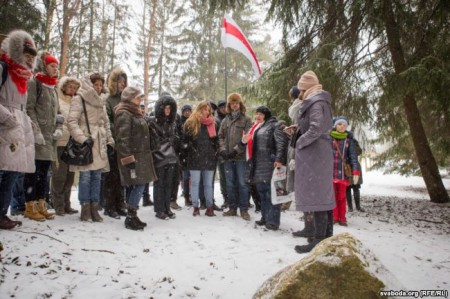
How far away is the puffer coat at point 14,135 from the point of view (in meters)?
3.48

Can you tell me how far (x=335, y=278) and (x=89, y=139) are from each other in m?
3.75

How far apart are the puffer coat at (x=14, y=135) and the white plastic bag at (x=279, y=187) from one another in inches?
130

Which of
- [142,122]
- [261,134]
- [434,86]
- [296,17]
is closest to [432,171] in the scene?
[434,86]

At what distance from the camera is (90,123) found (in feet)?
15.5

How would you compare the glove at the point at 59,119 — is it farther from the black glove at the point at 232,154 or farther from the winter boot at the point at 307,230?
the winter boot at the point at 307,230

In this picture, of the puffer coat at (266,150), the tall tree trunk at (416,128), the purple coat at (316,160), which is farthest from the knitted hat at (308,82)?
the tall tree trunk at (416,128)

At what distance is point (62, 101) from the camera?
5215 mm

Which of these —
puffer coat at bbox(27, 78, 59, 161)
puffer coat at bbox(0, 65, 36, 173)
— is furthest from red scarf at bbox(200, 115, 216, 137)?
puffer coat at bbox(0, 65, 36, 173)

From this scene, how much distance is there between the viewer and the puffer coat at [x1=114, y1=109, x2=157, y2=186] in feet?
14.8

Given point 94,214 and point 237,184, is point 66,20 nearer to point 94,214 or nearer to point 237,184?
point 94,214

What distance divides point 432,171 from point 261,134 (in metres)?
6.21

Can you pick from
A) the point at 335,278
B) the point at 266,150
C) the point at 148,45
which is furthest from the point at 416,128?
the point at 148,45

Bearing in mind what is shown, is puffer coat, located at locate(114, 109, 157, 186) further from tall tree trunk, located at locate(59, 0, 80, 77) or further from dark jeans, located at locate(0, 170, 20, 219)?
tall tree trunk, located at locate(59, 0, 80, 77)

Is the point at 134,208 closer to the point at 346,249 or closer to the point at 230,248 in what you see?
the point at 230,248
